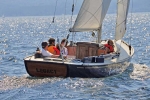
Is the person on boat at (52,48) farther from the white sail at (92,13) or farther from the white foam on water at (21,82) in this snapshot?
the white foam on water at (21,82)

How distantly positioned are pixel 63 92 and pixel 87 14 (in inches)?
256

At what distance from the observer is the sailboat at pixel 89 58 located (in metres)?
19.8

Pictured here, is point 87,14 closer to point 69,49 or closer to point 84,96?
point 69,49

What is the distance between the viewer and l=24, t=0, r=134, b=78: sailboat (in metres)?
19.8

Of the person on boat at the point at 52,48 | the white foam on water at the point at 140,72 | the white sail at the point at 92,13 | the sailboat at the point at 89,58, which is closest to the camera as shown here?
the sailboat at the point at 89,58

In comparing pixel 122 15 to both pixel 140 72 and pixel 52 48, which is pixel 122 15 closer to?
pixel 140 72

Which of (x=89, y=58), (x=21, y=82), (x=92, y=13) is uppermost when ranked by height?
(x=92, y=13)

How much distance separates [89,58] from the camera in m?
20.1

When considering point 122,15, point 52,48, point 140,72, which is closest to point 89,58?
point 52,48

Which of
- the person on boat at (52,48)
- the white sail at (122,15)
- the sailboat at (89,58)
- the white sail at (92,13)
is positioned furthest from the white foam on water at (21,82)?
the white sail at (122,15)

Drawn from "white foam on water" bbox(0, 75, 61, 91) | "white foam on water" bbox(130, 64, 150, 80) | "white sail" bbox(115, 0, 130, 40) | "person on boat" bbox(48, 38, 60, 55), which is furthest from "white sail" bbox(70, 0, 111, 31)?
"white foam on water" bbox(0, 75, 61, 91)

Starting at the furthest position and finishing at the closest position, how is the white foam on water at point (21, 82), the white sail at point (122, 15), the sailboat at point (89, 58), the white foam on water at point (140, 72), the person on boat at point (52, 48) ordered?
1. the white sail at point (122, 15)
2. the white foam on water at point (140, 72)
3. the person on boat at point (52, 48)
4. the sailboat at point (89, 58)
5. the white foam on water at point (21, 82)

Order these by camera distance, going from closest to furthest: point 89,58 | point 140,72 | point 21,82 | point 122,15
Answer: point 21,82, point 89,58, point 140,72, point 122,15

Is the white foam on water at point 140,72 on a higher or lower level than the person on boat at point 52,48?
lower
